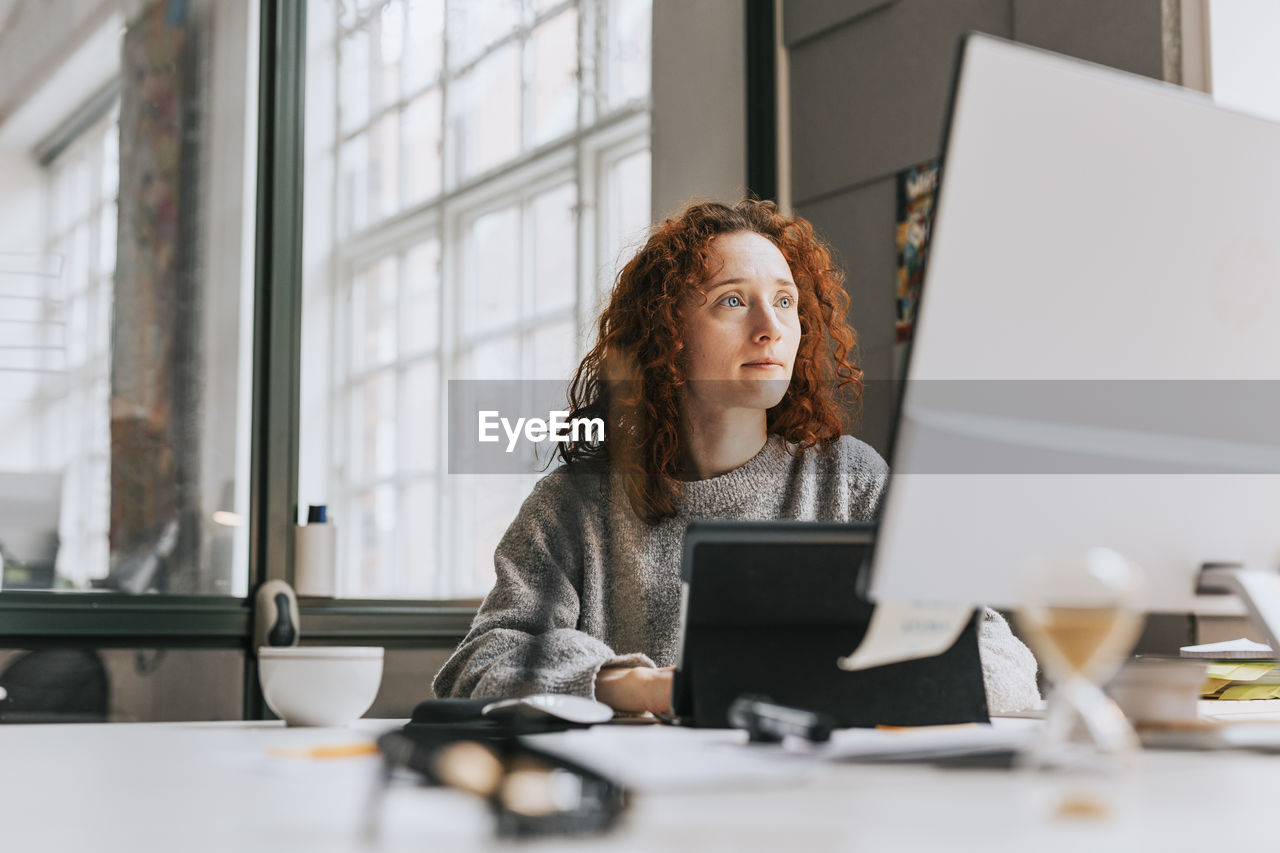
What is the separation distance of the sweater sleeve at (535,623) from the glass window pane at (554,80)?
4.46 feet

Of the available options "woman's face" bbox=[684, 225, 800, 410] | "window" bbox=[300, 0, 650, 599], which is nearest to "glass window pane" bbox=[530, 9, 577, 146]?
"window" bbox=[300, 0, 650, 599]

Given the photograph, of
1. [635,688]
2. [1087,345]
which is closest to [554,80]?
[635,688]

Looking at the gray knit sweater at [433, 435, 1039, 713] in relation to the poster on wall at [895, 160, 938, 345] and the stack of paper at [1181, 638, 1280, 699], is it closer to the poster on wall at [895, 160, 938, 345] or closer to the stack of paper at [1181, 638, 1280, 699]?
the stack of paper at [1181, 638, 1280, 699]

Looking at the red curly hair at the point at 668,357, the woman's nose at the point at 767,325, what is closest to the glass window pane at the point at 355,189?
the red curly hair at the point at 668,357

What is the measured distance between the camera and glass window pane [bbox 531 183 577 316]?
2.71 meters

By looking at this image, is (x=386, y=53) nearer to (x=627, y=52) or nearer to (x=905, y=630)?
(x=627, y=52)

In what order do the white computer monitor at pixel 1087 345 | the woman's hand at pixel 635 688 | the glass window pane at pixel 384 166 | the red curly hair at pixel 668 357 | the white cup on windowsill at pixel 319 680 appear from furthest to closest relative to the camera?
the glass window pane at pixel 384 166, the red curly hair at pixel 668 357, the woman's hand at pixel 635 688, the white cup on windowsill at pixel 319 680, the white computer monitor at pixel 1087 345

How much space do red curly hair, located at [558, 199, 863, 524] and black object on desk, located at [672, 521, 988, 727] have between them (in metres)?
0.65

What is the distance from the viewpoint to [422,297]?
259 cm

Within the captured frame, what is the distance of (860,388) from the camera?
2352 millimetres

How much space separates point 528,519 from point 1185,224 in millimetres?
945

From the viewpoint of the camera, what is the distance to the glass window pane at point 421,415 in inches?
99.8

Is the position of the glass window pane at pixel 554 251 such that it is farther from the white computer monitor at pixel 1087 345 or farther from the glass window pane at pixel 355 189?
the white computer monitor at pixel 1087 345

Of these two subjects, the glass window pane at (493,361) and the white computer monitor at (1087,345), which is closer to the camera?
the white computer monitor at (1087,345)
